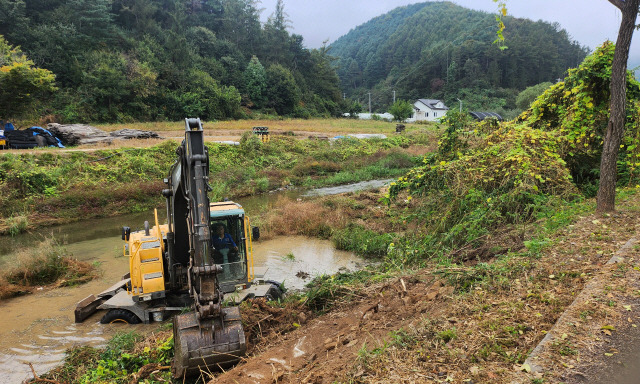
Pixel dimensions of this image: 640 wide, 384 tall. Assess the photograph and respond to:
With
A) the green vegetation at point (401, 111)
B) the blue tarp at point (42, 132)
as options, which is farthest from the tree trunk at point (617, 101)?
the green vegetation at point (401, 111)

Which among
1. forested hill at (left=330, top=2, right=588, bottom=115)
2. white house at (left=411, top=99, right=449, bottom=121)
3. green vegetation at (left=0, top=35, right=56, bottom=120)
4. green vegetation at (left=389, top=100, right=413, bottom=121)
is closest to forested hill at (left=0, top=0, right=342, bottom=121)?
green vegetation at (left=0, top=35, right=56, bottom=120)

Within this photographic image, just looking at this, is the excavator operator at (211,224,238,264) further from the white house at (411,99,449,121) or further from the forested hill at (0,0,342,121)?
the white house at (411,99,449,121)

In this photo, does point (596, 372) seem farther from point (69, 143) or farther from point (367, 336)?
point (69, 143)

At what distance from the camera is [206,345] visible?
536 cm

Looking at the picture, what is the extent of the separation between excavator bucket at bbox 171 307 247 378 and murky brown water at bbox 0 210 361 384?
127 inches

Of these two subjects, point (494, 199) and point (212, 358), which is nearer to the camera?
point (212, 358)

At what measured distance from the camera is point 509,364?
3756mm

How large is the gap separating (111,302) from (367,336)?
6.24 metres

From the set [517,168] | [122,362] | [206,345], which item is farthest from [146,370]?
[517,168]

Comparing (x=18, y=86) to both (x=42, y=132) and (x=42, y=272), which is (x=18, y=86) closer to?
(x=42, y=132)

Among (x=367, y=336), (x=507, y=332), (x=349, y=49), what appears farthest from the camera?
(x=349, y=49)

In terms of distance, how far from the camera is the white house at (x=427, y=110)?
80.3 meters

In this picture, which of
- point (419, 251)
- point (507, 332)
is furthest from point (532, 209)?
point (507, 332)

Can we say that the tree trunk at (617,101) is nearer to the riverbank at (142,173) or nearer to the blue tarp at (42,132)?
the riverbank at (142,173)
